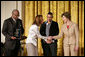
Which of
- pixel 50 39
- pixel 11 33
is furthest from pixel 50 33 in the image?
pixel 11 33

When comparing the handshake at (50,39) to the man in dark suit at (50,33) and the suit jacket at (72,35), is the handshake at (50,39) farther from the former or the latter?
the suit jacket at (72,35)

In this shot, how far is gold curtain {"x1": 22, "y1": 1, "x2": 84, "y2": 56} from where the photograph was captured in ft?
21.1

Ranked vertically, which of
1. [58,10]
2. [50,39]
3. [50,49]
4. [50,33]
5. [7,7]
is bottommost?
[50,49]

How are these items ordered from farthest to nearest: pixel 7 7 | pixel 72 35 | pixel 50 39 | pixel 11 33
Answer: pixel 7 7 → pixel 50 39 → pixel 11 33 → pixel 72 35

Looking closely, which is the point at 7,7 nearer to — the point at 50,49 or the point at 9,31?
the point at 50,49

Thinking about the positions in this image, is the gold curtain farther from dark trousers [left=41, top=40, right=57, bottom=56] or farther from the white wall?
dark trousers [left=41, top=40, right=57, bottom=56]

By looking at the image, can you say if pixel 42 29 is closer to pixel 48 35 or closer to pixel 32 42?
pixel 48 35

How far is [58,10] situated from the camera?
661cm

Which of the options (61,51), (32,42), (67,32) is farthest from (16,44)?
(61,51)

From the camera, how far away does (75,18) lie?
6.46 m

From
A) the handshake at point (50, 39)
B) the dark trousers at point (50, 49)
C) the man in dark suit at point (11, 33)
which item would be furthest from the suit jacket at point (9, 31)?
the dark trousers at point (50, 49)

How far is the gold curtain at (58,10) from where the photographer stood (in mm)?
6422

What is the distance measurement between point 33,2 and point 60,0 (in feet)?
2.57

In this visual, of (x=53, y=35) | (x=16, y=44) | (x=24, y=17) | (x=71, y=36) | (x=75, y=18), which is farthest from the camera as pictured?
(x=24, y=17)
